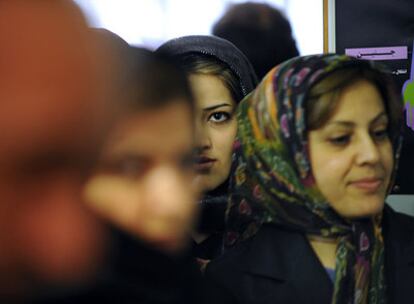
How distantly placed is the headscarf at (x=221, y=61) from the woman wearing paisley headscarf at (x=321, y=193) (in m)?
0.12

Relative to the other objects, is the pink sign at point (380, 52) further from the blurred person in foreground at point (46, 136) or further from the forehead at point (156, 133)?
the blurred person in foreground at point (46, 136)

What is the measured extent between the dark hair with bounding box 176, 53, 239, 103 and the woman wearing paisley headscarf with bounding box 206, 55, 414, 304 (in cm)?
16

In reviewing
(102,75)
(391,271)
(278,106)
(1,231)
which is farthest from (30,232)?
(391,271)

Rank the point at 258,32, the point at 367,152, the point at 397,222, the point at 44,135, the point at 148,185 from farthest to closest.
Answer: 1. the point at 258,32
2. the point at 397,222
3. the point at 367,152
4. the point at 148,185
5. the point at 44,135

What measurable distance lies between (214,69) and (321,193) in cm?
38

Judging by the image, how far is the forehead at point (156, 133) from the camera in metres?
0.40

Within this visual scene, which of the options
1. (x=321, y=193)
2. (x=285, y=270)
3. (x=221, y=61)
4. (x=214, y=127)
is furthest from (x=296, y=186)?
(x=221, y=61)

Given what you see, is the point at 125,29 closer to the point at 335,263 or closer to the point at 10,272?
the point at 335,263

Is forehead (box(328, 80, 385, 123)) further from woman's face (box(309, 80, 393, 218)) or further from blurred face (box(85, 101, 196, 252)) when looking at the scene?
blurred face (box(85, 101, 196, 252))

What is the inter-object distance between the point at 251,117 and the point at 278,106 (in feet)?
0.26

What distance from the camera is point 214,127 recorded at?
3.55ft

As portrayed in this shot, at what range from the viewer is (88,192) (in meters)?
0.38

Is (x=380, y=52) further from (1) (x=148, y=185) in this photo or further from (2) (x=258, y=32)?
(1) (x=148, y=185)

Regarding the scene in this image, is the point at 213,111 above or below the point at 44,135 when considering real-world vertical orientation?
below
